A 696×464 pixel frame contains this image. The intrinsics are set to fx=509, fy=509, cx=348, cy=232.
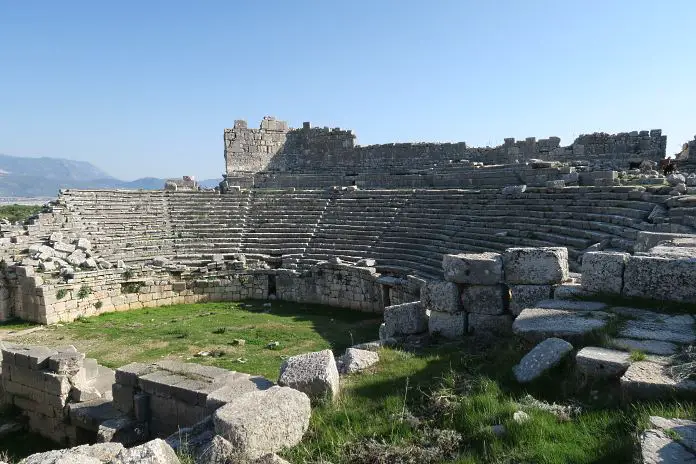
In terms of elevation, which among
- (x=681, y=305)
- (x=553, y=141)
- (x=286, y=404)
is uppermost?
(x=553, y=141)

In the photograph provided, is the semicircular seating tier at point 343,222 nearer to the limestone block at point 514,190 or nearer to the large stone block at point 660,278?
the limestone block at point 514,190

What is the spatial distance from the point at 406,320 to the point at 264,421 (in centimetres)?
392

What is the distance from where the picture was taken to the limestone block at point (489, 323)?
22.6 ft

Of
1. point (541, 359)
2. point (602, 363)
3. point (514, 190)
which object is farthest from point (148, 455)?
point (514, 190)

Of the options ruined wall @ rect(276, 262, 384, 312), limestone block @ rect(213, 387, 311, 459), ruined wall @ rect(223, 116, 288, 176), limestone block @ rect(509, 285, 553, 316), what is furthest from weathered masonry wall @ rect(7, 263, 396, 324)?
limestone block @ rect(213, 387, 311, 459)

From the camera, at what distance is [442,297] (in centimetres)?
727

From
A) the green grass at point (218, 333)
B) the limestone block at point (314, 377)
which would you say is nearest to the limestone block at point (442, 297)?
the limestone block at point (314, 377)

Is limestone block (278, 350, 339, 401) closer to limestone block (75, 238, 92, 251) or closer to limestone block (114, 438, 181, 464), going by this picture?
limestone block (114, 438, 181, 464)

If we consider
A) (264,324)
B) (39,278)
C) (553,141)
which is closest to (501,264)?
(264,324)

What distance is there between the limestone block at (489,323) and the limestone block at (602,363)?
231 centimetres

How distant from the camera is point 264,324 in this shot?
14023 millimetres

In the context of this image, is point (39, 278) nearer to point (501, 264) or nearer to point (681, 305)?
point (501, 264)

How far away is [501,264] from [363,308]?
899cm

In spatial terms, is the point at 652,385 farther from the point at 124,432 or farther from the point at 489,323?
the point at 124,432
